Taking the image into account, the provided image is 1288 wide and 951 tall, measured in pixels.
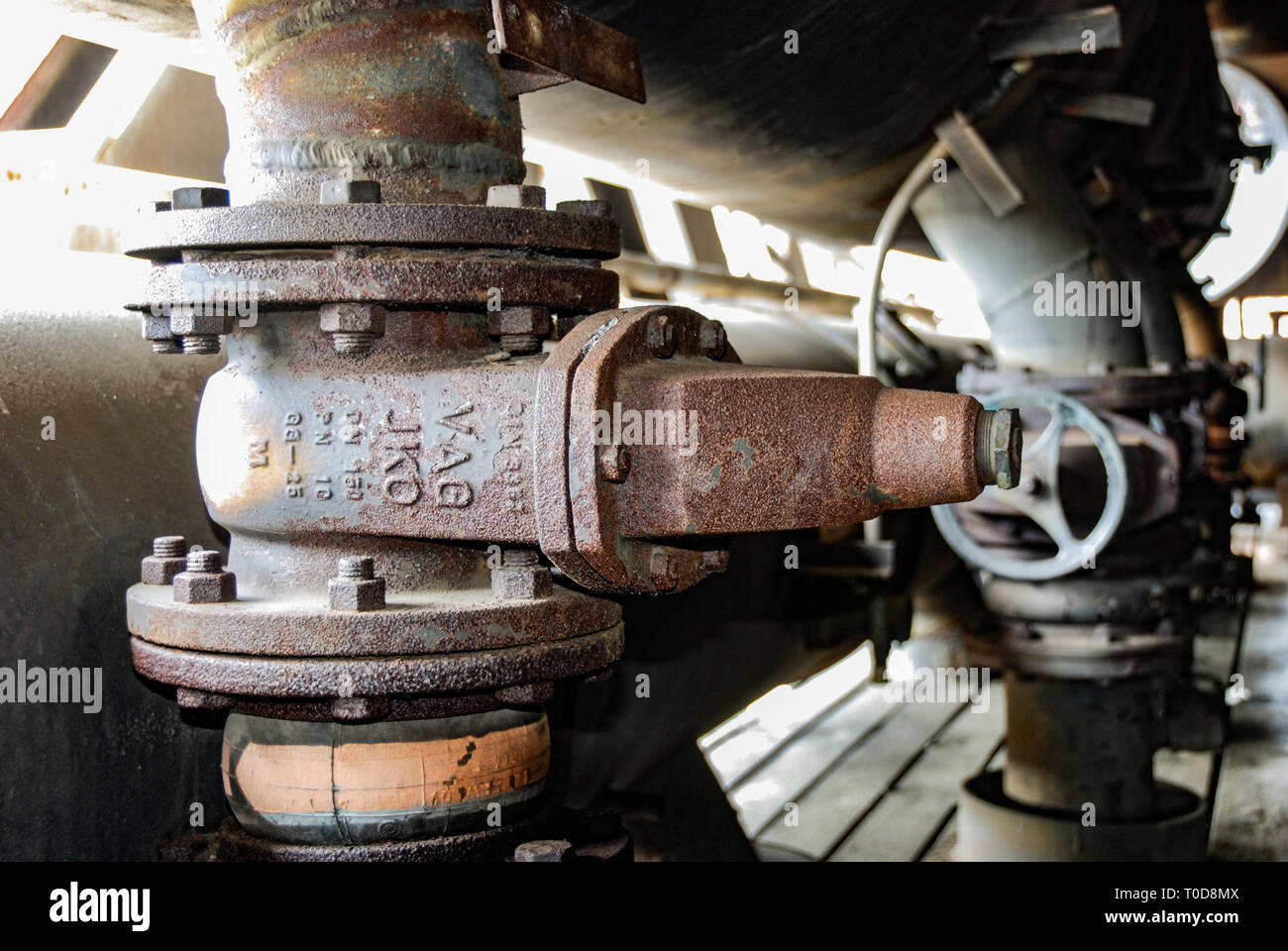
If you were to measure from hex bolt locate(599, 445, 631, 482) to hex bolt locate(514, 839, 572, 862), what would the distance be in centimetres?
34

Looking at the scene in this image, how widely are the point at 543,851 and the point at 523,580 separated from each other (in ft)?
0.73

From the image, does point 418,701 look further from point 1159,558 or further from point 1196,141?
point 1196,141

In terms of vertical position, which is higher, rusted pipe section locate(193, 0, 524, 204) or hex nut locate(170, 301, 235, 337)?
rusted pipe section locate(193, 0, 524, 204)

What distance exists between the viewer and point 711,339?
1078 millimetres

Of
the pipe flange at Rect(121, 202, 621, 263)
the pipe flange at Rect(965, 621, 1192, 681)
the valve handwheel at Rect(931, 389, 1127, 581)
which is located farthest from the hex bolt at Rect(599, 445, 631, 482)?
the pipe flange at Rect(965, 621, 1192, 681)

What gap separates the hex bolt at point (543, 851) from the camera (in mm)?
1054

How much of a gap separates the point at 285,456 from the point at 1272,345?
7506 millimetres

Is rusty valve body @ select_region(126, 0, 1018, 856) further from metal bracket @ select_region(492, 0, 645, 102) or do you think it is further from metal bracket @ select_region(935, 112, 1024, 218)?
metal bracket @ select_region(935, 112, 1024, 218)

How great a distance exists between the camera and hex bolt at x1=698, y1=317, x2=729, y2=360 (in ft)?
3.52

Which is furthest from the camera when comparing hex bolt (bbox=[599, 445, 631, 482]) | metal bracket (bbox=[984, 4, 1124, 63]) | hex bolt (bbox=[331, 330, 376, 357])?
metal bracket (bbox=[984, 4, 1124, 63])

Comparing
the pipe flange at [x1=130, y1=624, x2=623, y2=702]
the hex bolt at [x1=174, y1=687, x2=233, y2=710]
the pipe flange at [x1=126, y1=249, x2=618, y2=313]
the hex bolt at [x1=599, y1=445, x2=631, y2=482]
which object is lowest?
the hex bolt at [x1=174, y1=687, x2=233, y2=710]

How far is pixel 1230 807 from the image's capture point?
9.56 feet

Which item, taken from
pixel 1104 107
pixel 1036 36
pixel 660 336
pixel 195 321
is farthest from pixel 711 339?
pixel 1104 107
